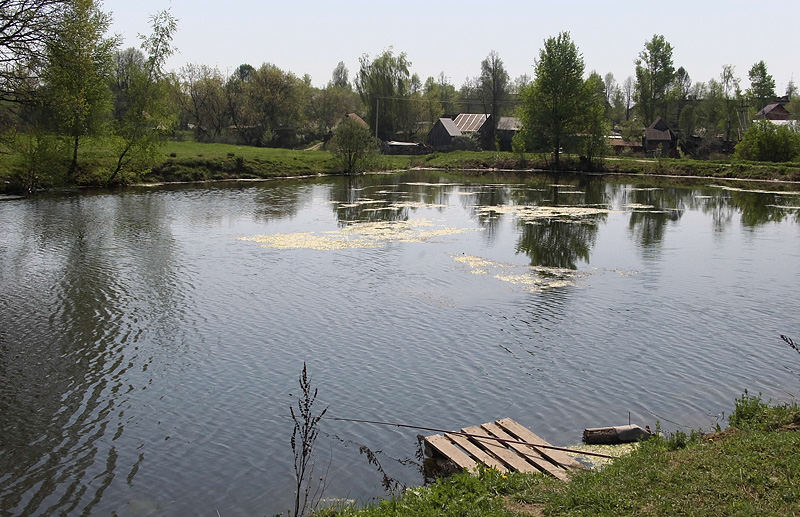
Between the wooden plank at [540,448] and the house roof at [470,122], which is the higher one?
the house roof at [470,122]

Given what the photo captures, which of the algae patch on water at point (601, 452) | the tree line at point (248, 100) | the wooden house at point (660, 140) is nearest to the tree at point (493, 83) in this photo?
the tree line at point (248, 100)

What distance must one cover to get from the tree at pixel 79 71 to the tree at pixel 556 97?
153 feet

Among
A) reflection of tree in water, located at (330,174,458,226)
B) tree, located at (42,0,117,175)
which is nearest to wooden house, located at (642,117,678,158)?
reflection of tree in water, located at (330,174,458,226)

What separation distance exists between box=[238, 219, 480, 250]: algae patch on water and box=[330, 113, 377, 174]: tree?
3177 centimetres

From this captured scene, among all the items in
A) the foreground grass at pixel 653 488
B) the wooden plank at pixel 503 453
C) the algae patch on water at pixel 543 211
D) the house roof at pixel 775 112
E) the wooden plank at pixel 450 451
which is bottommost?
the wooden plank at pixel 450 451

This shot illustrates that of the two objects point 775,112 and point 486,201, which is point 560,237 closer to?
point 486,201

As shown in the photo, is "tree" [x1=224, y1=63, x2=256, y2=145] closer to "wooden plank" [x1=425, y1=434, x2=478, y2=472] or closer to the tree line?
the tree line

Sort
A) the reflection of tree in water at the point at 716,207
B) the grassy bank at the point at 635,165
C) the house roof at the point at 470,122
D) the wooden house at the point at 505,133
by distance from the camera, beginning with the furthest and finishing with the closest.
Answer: the house roof at the point at 470,122
the wooden house at the point at 505,133
the grassy bank at the point at 635,165
the reflection of tree in water at the point at 716,207

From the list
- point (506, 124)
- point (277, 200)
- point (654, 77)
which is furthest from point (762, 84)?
point (277, 200)

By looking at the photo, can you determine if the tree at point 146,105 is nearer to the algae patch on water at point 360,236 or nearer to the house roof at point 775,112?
the algae patch on water at point 360,236

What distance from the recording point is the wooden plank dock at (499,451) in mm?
9008

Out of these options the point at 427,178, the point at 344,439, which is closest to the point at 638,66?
the point at 427,178

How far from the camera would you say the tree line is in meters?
30.8

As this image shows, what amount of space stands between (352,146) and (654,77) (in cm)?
5719
